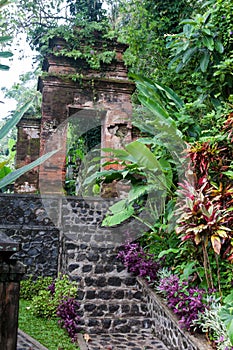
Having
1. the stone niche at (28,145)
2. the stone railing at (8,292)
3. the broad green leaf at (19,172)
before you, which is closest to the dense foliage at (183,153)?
the broad green leaf at (19,172)

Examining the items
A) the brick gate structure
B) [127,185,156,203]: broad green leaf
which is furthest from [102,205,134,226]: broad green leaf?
the brick gate structure

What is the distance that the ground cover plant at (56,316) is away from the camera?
14.0 feet

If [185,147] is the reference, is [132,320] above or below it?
below

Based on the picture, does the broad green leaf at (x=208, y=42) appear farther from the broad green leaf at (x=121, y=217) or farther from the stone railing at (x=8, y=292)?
the stone railing at (x=8, y=292)

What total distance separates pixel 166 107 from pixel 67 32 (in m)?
3.36

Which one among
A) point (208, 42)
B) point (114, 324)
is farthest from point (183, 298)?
point (208, 42)

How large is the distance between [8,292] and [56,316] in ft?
10.1

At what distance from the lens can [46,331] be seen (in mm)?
4426

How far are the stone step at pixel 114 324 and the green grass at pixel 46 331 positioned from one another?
34 centimetres

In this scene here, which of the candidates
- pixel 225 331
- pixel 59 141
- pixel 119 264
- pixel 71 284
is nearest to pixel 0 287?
pixel 225 331

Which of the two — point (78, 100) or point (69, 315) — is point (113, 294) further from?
point (78, 100)

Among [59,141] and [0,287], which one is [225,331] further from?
[59,141]

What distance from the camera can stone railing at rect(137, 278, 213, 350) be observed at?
3614mm

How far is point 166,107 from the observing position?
5664 millimetres
